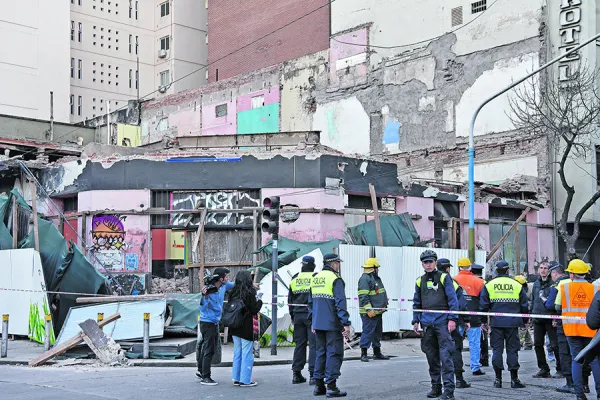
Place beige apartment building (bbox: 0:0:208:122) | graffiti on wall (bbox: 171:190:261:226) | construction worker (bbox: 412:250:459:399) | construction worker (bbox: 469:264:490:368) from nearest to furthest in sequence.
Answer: construction worker (bbox: 412:250:459:399) → construction worker (bbox: 469:264:490:368) → graffiti on wall (bbox: 171:190:261:226) → beige apartment building (bbox: 0:0:208:122)

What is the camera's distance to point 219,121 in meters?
44.1

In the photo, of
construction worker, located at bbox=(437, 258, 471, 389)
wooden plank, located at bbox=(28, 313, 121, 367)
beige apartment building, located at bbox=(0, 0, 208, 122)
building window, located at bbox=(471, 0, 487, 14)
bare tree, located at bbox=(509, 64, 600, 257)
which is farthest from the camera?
beige apartment building, located at bbox=(0, 0, 208, 122)

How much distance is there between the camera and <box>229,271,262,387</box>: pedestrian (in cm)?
1112

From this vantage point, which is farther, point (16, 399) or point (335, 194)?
point (335, 194)

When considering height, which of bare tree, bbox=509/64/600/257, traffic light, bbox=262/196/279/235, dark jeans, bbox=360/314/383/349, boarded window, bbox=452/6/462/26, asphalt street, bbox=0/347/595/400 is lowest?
asphalt street, bbox=0/347/595/400

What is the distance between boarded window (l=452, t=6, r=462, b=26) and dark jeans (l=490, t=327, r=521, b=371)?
2425 centimetres

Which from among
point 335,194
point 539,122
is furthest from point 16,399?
point 539,122

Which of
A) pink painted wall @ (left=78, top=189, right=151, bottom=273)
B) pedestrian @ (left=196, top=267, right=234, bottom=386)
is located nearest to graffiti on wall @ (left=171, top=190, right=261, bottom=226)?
pink painted wall @ (left=78, top=189, right=151, bottom=273)

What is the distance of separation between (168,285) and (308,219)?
4204 mm

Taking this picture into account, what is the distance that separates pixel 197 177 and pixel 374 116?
16545 mm

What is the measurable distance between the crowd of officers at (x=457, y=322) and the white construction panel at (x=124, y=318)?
4882mm

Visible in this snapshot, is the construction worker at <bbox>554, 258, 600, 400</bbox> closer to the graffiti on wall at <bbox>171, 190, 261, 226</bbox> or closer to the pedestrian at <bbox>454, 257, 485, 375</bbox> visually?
the pedestrian at <bbox>454, 257, 485, 375</bbox>

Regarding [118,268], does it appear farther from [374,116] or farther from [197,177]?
[374,116]

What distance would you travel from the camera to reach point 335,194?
21.7 meters
